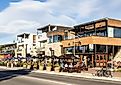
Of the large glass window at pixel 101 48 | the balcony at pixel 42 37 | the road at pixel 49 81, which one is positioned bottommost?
the road at pixel 49 81

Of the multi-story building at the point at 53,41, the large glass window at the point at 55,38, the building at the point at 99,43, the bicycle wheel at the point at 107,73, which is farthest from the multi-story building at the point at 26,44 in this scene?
the bicycle wheel at the point at 107,73

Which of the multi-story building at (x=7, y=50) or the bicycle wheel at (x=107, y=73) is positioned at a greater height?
the multi-story building at (x=7, y=50)

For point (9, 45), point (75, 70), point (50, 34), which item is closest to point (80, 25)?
point (50, 34)

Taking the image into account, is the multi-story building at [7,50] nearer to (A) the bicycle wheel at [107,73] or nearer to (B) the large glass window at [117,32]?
(B) the large glass window at [117,32]

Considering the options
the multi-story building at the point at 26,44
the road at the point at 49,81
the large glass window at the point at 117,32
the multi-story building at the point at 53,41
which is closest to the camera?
the road at the point at 49,81

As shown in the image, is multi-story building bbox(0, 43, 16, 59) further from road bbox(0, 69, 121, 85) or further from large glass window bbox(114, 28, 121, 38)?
road bbox(0, 69, 121, 85)

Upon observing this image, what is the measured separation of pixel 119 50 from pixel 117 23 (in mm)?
5129

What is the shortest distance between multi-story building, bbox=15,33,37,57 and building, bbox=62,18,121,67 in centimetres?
3640

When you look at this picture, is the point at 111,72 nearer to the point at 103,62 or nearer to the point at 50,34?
the point at 103,62

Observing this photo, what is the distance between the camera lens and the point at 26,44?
101 meters

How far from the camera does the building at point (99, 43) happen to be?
51.0m

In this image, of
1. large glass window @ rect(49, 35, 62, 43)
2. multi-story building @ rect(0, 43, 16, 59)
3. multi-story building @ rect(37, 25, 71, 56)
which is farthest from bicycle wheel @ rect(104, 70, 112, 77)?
multi-story building @ rect(0, 43, 16, 59)

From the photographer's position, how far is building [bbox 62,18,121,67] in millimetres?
50972

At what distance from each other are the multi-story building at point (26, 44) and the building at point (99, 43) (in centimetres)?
3640
